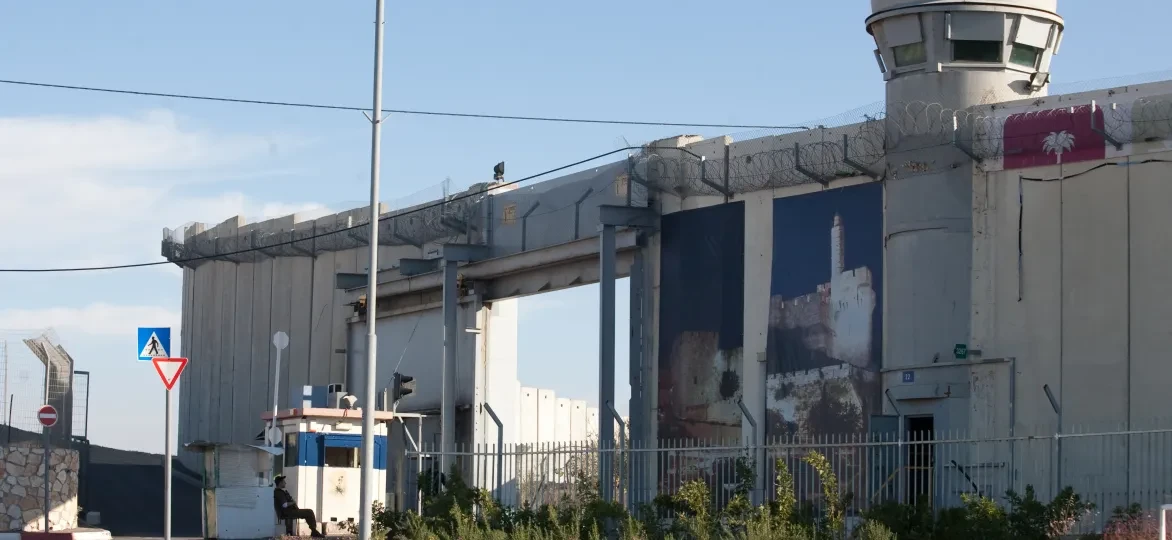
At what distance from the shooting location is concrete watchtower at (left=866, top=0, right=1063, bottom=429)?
2742 cm

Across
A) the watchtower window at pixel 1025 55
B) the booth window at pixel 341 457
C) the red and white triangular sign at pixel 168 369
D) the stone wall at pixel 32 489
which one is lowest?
the stone wall at pixel 32 489

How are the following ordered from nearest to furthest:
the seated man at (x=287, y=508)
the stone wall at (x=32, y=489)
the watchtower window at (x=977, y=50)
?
1. the watchtower window at (x=977, y=50)
2. the seated man at (x=287, y=508)
3. the stone wall at (x=32, y=489)

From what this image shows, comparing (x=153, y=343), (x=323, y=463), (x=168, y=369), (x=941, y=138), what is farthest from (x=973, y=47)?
(x=168, y=369)

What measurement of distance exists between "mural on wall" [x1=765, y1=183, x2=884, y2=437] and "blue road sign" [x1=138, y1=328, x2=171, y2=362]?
1271cm

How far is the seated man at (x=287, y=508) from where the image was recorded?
1114 inches

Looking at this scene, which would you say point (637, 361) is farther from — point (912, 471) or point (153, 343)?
point (153, 343)

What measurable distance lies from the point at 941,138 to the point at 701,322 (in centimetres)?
703

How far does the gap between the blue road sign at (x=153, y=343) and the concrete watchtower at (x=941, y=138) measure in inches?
499

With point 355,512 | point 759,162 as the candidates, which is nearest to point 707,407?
point 759,162

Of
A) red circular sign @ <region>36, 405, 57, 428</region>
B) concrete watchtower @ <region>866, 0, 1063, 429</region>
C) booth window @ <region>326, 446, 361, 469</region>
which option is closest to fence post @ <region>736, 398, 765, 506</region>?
concrete watchtower @ <region>866, 0, 1063, 429</region>

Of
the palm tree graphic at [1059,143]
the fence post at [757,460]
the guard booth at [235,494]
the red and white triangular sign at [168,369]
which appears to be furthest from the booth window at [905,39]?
the red and white triangular sign at [168,369]

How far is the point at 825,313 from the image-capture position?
97.8ft

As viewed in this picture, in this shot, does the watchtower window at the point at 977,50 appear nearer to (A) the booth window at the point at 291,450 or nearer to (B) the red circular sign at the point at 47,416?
(A) the booth window at the point at 291,450

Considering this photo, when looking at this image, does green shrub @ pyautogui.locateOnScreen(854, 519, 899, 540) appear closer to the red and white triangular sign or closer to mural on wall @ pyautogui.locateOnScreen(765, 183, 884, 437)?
the red and white triangular sign
